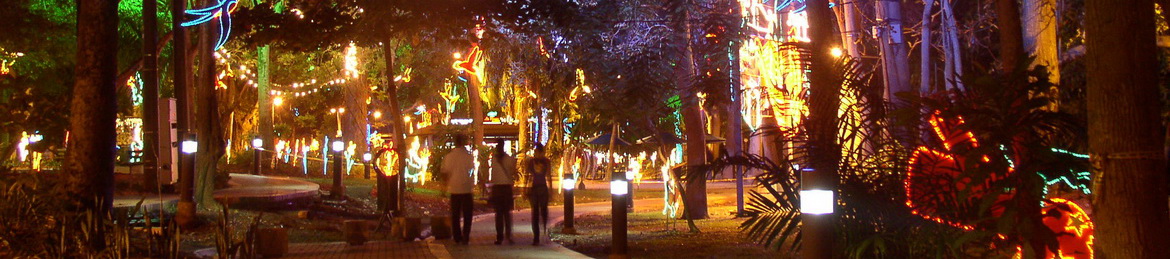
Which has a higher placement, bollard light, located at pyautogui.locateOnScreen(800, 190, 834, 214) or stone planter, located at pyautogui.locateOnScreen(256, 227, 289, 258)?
bollard light, located at pyautogui.locateOnScreen(800, 190, 834, 214)

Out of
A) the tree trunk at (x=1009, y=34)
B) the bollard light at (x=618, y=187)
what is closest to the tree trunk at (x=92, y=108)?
the bollard light at (x=618, y=187)

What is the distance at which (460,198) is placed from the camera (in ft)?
45.2

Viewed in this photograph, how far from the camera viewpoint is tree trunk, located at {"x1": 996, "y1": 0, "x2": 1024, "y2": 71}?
9359 mm

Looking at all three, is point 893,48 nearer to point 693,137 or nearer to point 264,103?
point 693,137

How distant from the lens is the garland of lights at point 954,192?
832cm

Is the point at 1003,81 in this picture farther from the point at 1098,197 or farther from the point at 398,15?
the point at 398,15

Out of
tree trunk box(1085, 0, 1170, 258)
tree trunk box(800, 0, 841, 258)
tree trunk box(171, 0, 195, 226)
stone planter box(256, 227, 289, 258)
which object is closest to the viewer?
tree trunk box(1085, 0, 1170, 258)

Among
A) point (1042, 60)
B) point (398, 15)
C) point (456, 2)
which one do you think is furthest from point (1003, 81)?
point (398, 15)

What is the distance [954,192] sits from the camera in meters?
8.48

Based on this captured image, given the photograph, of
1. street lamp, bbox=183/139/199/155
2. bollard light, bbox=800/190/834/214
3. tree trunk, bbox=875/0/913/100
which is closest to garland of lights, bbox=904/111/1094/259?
bollard light, bbox=800/190/834/214

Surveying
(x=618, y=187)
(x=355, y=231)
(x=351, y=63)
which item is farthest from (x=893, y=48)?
(x=351, y=63)

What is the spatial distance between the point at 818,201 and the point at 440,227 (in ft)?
25.9

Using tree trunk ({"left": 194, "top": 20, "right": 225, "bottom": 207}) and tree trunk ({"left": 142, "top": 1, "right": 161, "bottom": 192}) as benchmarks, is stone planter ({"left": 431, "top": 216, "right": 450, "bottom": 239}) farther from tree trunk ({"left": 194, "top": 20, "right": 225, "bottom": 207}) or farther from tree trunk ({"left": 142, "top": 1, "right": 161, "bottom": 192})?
tree trunk ({"left": 194, "top": 20, "right": 225, "bottom": 207})

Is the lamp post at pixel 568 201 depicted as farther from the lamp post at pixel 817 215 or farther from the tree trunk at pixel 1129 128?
the tree trunk at pixel 1129 128
